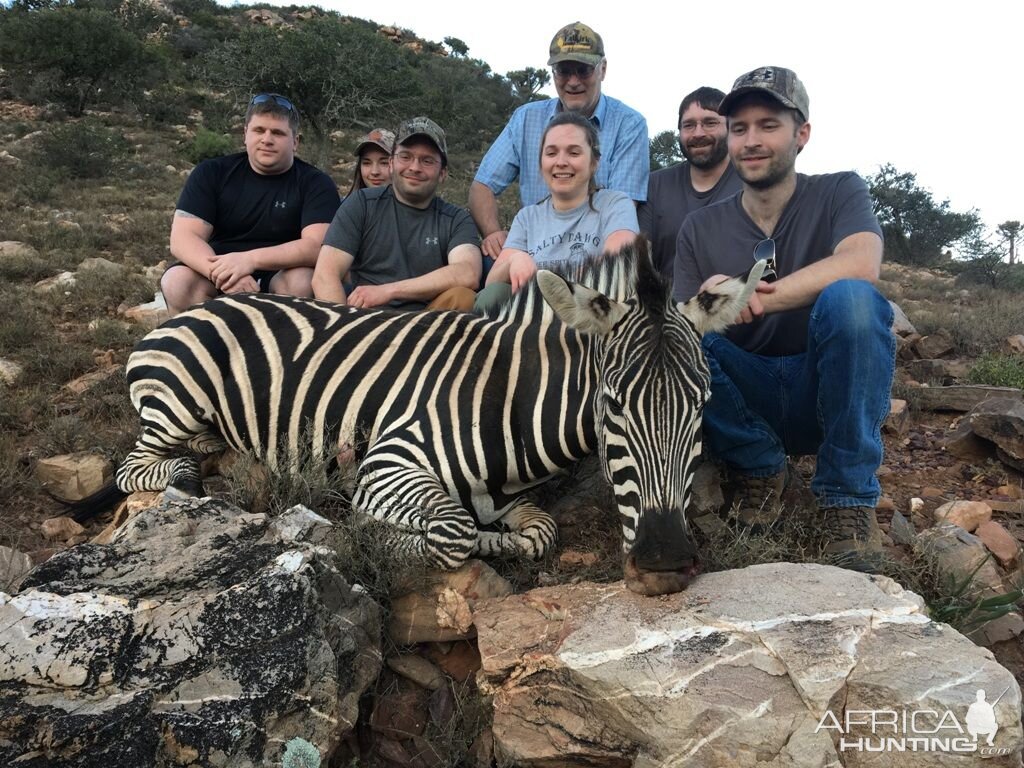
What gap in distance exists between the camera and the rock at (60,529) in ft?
12.4

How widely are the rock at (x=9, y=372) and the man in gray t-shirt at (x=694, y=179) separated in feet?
18.0

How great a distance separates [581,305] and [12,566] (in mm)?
2845

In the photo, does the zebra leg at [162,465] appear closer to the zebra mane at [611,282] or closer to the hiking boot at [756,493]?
the zebra mane at [611,282]

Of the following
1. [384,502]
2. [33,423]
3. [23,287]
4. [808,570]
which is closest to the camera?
[808,570]

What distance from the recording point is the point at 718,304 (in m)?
3.10

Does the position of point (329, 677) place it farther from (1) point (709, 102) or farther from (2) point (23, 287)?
(2) point (23, 287)

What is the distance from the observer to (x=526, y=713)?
7.70 ft

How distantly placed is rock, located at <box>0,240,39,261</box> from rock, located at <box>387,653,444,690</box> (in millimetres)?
9341

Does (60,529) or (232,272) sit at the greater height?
(232,272)

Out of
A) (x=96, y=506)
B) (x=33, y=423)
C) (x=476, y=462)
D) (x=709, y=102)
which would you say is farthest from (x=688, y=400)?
(x=33, y=423)

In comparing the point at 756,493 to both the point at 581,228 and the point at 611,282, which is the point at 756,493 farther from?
the point at 581,228

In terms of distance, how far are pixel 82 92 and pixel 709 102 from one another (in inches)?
1058

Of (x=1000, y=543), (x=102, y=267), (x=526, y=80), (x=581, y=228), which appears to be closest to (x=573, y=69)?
(x=581, y=228)

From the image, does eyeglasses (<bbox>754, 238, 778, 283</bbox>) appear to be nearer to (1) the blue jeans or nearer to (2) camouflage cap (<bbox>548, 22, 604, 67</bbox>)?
→ (1) the blue jeans
